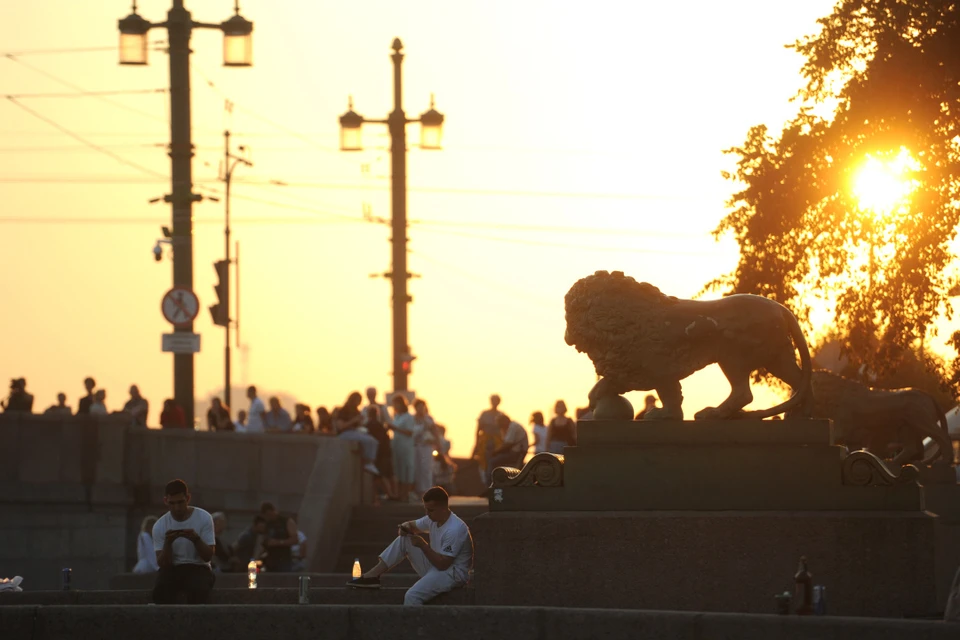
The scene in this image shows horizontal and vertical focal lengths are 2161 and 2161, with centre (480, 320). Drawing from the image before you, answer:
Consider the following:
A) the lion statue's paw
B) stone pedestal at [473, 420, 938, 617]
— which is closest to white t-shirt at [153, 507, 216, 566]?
stone pedestal at [473, 420, 938, 617]

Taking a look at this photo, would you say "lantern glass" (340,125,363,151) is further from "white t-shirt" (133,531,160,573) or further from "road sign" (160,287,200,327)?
"white t-shirt" (133,531,160,573)

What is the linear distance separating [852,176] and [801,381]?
8652mm

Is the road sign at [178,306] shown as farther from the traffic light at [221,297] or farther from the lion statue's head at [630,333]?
the lion statue's head at [630,333]

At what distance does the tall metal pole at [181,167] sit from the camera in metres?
25.7

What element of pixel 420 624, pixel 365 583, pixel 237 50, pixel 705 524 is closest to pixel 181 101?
pixel 237 50

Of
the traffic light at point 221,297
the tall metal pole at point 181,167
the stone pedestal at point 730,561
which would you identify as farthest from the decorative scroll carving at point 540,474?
the traffic light at point 221,297

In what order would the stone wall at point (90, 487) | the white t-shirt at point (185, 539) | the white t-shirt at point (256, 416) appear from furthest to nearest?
the white t-shirt at point (256, 416)
the stone wall at point (90, 487)
the white t-shirt at point (185, 539)

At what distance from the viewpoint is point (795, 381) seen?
15.1 meters

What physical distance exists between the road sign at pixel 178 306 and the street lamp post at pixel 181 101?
150 mm

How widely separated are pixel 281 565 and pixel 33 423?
7510 millimetres

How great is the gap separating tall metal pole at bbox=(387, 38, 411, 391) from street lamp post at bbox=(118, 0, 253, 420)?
204 inches

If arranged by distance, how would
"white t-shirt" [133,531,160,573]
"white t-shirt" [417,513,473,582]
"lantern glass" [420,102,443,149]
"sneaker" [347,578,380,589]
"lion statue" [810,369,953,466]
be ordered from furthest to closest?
"lantern glass" [420,102,443,149] < "white t-shirt" [133,531,160,573] < "lion statue" [810,369,953,466] < "sneaker" [347,578,380,589] < "white t-shirt" [417,513,473,582]

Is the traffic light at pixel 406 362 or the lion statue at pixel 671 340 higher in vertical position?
the traffic light at pixel 406 362

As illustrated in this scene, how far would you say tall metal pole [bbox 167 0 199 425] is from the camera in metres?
25.7
